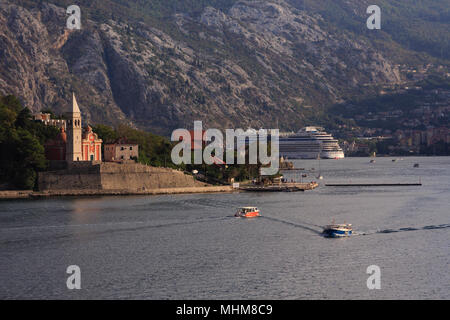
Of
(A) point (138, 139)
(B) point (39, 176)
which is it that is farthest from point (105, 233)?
(A) point (138, 139)

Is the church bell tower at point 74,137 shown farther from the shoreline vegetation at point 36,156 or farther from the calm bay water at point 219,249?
the calm bay water at point 219,249

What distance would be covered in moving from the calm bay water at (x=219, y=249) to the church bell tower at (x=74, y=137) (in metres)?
12.8

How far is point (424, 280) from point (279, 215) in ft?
107

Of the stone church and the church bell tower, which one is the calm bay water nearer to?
the church bell tower

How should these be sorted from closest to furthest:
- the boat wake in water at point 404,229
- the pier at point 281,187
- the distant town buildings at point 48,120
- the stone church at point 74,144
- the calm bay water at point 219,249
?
the calm bay water at point 219,249 → the boat wake in water at point 404,229 → the stone church at point 74,144 → the pier at point 281,187 → the distant town buildings at point 48,120

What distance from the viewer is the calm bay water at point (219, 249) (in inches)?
2037

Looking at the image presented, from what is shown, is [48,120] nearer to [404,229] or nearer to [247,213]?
[247,213]

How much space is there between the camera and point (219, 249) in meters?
64.4

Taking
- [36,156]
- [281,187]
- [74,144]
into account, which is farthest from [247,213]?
[281,187]

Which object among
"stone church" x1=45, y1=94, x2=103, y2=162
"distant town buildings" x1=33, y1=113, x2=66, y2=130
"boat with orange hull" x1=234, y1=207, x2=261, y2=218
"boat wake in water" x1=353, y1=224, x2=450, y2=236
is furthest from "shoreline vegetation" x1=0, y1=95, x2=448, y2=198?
"boat wake in water" x1=353, y1=224, x2=450, y2=236

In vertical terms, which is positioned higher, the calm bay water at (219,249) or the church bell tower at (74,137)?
the church bell tower at (74,137)

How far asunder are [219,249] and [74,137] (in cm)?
5101

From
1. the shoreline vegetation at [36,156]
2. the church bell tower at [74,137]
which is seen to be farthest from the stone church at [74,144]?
the shoreline vegetation at [36,156]

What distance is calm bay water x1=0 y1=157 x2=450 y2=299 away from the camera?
170ft
